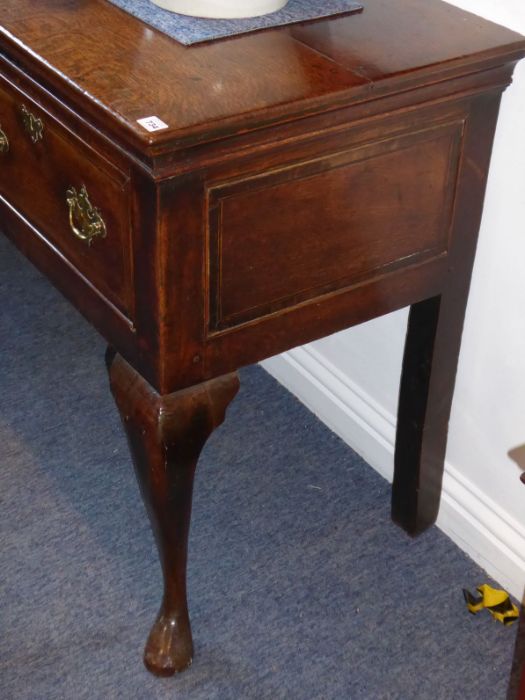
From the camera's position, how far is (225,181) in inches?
38.2

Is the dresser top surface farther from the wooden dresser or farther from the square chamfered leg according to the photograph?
the square chamfered leg

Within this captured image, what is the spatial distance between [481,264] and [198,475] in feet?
1.89

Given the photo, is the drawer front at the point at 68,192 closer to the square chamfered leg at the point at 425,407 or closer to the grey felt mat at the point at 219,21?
the grey felt mat at the point at 219,21

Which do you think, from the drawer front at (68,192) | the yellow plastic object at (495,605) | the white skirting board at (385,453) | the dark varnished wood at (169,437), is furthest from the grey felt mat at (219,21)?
the yellow plastic object at (495,605)

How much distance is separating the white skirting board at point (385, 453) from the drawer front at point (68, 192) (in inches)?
25.5

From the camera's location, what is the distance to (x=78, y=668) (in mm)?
1341

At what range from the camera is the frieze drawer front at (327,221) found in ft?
3.32

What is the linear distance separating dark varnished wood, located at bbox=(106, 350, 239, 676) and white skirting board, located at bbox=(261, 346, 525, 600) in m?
0.46

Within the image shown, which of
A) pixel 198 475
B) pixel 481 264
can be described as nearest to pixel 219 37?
pixel 481 264

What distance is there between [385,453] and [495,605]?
0.31 meters

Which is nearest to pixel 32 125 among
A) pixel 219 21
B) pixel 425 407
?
pixel 219 21

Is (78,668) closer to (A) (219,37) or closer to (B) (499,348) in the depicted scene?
(B) (499,348)

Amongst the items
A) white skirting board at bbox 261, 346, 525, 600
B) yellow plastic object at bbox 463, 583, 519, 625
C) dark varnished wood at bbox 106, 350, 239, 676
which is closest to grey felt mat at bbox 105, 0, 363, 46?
dark varnished wood at bbox 106, 350, 239, 676

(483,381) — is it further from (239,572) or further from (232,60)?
(232,60)
